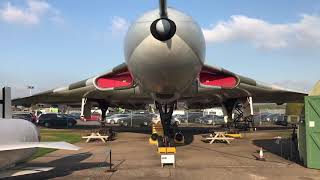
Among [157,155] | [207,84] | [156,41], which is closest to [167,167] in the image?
[157,155]

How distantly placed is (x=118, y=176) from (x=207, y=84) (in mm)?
9222

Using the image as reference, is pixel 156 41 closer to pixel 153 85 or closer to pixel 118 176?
pixel 153 85

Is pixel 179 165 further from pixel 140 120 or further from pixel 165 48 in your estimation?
pixel 140 120

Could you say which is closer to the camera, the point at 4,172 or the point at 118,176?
the point at 4,172

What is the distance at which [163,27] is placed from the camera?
33.1 feet

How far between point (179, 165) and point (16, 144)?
196 inches

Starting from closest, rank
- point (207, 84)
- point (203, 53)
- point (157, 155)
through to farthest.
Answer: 1. point (203, 53)
2. point (157, 155)
3. point (207, 84)

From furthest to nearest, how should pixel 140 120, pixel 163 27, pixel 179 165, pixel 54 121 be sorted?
pixel 140 120, pixel 54 121, pixel 179 165, pixel 163 27

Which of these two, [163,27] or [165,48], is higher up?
[163,27]

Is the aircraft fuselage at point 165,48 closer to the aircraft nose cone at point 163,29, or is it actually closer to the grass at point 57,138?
the aircraft nose cone at point 163,29

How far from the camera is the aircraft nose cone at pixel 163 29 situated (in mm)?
10102

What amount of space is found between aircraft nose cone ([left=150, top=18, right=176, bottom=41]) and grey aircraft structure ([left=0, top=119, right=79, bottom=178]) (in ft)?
10.9

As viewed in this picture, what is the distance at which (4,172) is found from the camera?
998cm

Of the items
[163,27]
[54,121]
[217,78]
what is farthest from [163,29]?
[54,121]
